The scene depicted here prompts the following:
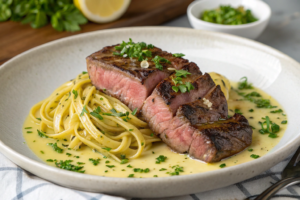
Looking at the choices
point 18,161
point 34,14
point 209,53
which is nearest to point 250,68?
point 209,53

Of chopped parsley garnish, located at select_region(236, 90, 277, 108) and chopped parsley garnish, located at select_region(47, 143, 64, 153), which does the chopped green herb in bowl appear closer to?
chopped parsley garnish, located at select_region(236, 90, 277, 108)

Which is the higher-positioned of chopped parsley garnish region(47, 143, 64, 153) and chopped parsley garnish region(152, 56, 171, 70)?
chopped parsley garnish region(152, 56, 171, 70)

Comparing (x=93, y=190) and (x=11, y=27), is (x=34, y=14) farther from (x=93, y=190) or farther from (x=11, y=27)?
(x=93, y=190)

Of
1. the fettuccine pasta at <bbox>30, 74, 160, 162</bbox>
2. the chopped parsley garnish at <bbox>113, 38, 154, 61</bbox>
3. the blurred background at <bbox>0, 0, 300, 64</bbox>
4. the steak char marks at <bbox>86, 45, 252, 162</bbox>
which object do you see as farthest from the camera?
the blurred background at <bbox>0, 0, 300, 64</bbox>

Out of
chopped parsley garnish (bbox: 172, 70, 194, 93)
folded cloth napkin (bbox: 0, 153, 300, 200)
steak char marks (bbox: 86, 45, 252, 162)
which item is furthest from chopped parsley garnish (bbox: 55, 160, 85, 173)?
chopped parsley garnish (bbox: 172, 70, 194, 93)

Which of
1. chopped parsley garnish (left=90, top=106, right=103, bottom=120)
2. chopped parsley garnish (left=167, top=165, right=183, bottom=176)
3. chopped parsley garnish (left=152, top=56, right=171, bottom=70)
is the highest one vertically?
chopped parsley garnish (left=152, top=56, right=171, bottom=70)
